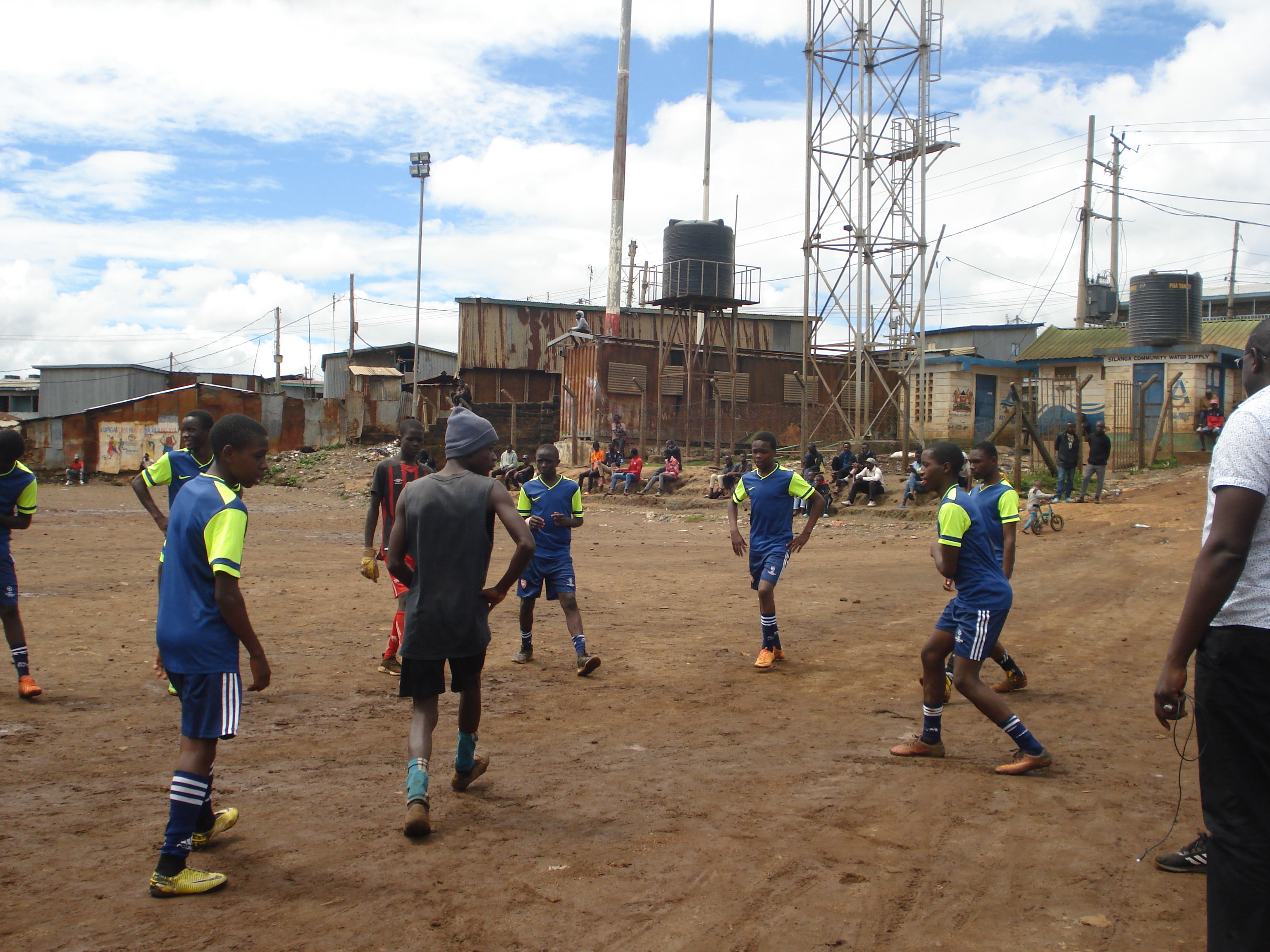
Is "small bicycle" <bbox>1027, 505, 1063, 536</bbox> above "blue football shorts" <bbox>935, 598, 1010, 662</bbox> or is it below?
below

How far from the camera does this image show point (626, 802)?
4578mm

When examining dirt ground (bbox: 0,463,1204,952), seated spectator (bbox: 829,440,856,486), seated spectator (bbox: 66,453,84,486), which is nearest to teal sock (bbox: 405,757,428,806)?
dirt ground (bbox: 0,463,1204,952)

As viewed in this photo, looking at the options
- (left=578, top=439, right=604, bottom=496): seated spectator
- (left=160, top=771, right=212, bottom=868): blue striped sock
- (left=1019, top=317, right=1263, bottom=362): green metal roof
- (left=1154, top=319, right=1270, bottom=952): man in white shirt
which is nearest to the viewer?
(left=1154, top=319, right=1270, bottom=952): man in white shirt

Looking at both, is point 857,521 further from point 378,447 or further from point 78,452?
point 78,452

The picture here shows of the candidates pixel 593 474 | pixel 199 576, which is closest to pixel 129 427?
pixel 593 474

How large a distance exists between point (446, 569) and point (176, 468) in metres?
2.79

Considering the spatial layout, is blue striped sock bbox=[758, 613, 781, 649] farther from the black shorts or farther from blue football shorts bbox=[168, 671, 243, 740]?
blue football shorts bbox=[168, 671, 243, 740]

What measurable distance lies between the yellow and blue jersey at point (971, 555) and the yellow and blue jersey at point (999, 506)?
558 mm

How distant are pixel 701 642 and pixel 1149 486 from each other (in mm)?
16145

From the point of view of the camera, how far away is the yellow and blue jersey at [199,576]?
3709 millimetres

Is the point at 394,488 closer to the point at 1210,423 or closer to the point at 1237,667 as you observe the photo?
the point at 1237,667

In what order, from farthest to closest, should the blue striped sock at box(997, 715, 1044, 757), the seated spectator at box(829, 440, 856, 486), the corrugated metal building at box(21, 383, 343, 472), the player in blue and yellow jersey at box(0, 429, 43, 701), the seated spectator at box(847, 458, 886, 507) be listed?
the corrugated metal building at box(21, 383, 343, 472), the seated spectator at box(829, 440, 856, 486), the seated spectator at box(847, 458, 886, 507), the player in blue and yellow jersey at box(0, 429, 43, 701), the blue striped sock at box(997, 715, 1044, 757)

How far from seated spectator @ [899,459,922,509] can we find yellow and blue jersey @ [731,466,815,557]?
1311cm

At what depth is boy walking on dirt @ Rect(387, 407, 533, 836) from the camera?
14.2 feet
